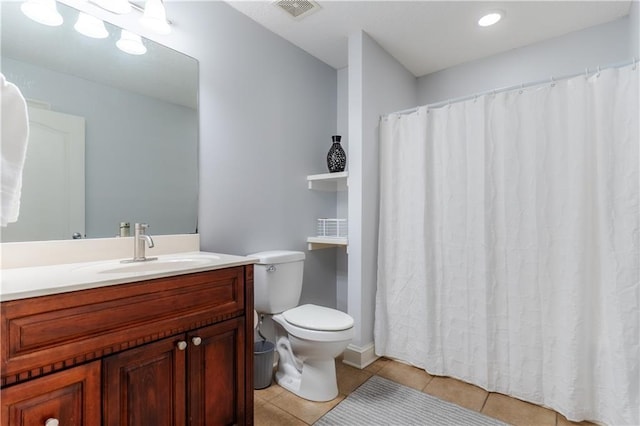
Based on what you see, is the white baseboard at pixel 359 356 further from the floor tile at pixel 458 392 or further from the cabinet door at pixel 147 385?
the cabinet door at pixel 147 385

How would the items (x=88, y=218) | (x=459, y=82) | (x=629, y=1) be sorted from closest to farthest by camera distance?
(x=88, y=218) < (x=629, y=1) < (x=459, y=82)

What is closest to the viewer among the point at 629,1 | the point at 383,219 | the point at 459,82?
the point at 629,1

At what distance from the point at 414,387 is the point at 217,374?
1241mm

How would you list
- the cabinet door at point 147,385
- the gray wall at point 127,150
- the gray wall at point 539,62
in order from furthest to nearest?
the gray wall at point 539,62, the gray wall at point 127,150, the cabinet door at point 147,385

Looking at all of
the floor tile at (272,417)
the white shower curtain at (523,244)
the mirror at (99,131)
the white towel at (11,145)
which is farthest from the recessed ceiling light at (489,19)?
the floor tile at (272,417)

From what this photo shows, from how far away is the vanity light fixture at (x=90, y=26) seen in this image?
140 cm

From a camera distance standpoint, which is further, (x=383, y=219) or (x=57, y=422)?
(x=383, y=219)

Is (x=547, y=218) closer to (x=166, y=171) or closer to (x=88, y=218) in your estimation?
(x=166, y=171)

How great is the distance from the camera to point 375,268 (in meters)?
2.34

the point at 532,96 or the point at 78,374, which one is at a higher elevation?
the point at 532,96

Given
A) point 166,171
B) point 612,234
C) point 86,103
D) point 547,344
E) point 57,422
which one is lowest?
point 547,344

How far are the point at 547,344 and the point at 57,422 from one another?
2.10 m

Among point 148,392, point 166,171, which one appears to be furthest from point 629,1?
point 148,392

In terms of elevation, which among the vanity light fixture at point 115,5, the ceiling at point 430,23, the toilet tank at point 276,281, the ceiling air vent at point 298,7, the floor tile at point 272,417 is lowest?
the floor tile at point 272,417
